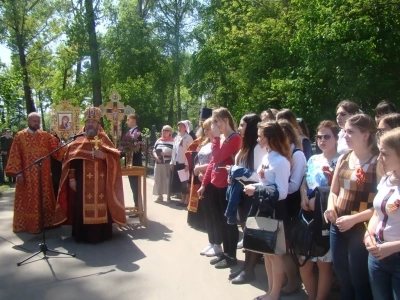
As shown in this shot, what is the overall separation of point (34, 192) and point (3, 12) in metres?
15.5

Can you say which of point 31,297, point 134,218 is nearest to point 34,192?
point 134,218

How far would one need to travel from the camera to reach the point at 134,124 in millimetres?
7453

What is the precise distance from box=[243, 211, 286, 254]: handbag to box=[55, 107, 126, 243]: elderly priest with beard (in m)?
3.05

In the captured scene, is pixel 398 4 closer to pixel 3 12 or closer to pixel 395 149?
pixel 395 149

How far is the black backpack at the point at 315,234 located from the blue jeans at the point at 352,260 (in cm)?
24

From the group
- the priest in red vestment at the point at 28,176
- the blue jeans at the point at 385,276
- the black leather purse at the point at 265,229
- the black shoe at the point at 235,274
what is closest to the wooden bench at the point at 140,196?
the priest in red vestment at the point at 28,176

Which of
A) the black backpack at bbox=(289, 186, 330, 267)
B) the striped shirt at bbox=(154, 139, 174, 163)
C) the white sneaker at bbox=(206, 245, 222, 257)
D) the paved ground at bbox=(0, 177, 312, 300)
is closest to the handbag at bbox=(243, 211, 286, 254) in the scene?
the black backpack at bbox=(289, 186, 330, 267)

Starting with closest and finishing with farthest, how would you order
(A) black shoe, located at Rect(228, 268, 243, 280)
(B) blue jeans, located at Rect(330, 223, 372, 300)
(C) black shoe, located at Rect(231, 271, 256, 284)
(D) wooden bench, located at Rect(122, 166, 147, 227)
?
(B) blue jeans, located at Rect(330, 223, 372, 300) → (C) black shoe, located at Rect(231, 271, 256, 284) → (A) black shoe, located at Rect(228, 268, 243, 280) → (D) wooden bench, located at Rect(122, 166, 147, 227)

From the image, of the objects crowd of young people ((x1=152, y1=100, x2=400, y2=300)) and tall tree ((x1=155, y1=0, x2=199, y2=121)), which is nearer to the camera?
crowd of young people ((x1=152, y1=100, x2=400, y2=300))

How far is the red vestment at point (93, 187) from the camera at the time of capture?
→ 229 inches

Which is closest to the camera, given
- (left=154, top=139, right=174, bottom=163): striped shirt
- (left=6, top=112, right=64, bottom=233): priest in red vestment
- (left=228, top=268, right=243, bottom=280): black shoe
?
(left=228, top=268, right=243, bottom=280): black shoe

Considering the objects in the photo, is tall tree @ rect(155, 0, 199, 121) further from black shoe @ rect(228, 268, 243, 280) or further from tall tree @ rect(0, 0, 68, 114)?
black shoe @ rect(228, 268, 243, 280)

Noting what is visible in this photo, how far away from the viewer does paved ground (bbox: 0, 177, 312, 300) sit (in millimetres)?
4077

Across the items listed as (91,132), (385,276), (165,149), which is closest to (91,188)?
(91,132)
